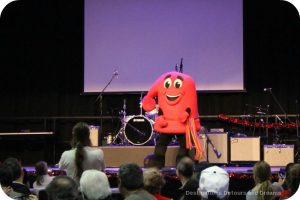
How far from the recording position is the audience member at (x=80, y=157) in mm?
5363

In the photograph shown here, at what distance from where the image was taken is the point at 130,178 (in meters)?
4.15

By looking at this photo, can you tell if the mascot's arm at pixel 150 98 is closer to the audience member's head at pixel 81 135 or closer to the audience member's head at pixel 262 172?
the audience member's head at pixel 81 135

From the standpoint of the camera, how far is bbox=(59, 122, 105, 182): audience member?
5363 mm

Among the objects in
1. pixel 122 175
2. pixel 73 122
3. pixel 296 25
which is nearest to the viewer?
pixel 122 175

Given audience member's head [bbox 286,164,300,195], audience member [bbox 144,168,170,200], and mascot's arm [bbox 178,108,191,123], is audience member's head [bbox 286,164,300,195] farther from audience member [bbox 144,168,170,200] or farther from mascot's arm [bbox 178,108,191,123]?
mascot's arm [bbox 178,108,191,123]

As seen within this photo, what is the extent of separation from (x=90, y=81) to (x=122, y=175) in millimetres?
8081

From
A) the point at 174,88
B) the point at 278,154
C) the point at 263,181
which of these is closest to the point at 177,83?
the point at 174,88

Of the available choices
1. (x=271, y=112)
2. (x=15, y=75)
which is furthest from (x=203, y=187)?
(x=15, y=75)

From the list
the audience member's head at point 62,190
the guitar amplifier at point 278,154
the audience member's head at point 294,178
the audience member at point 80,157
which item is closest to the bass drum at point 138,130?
the guitar amplifier at point 278,154

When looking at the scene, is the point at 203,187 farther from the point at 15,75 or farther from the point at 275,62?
the point at 15,75

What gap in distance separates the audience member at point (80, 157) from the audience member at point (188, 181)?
32.6 inches

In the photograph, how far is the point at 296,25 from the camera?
11508 millimetres

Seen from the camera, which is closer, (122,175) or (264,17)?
(122,175)

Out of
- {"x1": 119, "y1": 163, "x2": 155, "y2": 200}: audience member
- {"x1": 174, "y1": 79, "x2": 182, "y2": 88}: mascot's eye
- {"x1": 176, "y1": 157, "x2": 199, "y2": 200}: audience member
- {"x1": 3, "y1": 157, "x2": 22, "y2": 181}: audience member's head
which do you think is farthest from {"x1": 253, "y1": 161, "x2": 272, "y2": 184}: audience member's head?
{"x1": 174, "y1": 79, "x2": 182, "y2": 88}: mascot's eye
